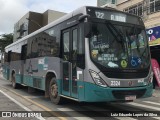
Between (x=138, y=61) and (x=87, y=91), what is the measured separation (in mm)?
1988

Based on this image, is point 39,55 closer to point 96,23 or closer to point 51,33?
point 51,33

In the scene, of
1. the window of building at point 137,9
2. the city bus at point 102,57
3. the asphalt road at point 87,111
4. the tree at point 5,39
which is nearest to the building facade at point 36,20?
the tree at point 5,39

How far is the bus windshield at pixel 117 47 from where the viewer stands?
9148 mm

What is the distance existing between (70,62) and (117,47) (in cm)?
179

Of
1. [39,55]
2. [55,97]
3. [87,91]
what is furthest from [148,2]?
[87,91]

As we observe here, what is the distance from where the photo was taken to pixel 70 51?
33.8 ft

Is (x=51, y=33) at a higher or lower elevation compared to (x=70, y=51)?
higher

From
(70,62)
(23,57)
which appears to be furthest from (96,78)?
(23,57)

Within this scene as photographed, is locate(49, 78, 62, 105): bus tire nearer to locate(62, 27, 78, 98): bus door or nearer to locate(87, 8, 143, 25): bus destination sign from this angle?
locate(62, 27, 78, 98): bus door

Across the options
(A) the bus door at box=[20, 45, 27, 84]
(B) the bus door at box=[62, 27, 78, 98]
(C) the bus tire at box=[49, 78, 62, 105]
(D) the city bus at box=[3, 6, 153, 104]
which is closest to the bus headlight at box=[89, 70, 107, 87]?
(D) the city bus at box=[3, 6, 153, 104]

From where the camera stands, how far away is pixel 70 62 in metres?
10.3

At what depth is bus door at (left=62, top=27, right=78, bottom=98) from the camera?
9.87 m

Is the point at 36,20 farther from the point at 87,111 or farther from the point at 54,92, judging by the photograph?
the point at 87,111

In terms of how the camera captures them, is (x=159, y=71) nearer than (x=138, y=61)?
No
